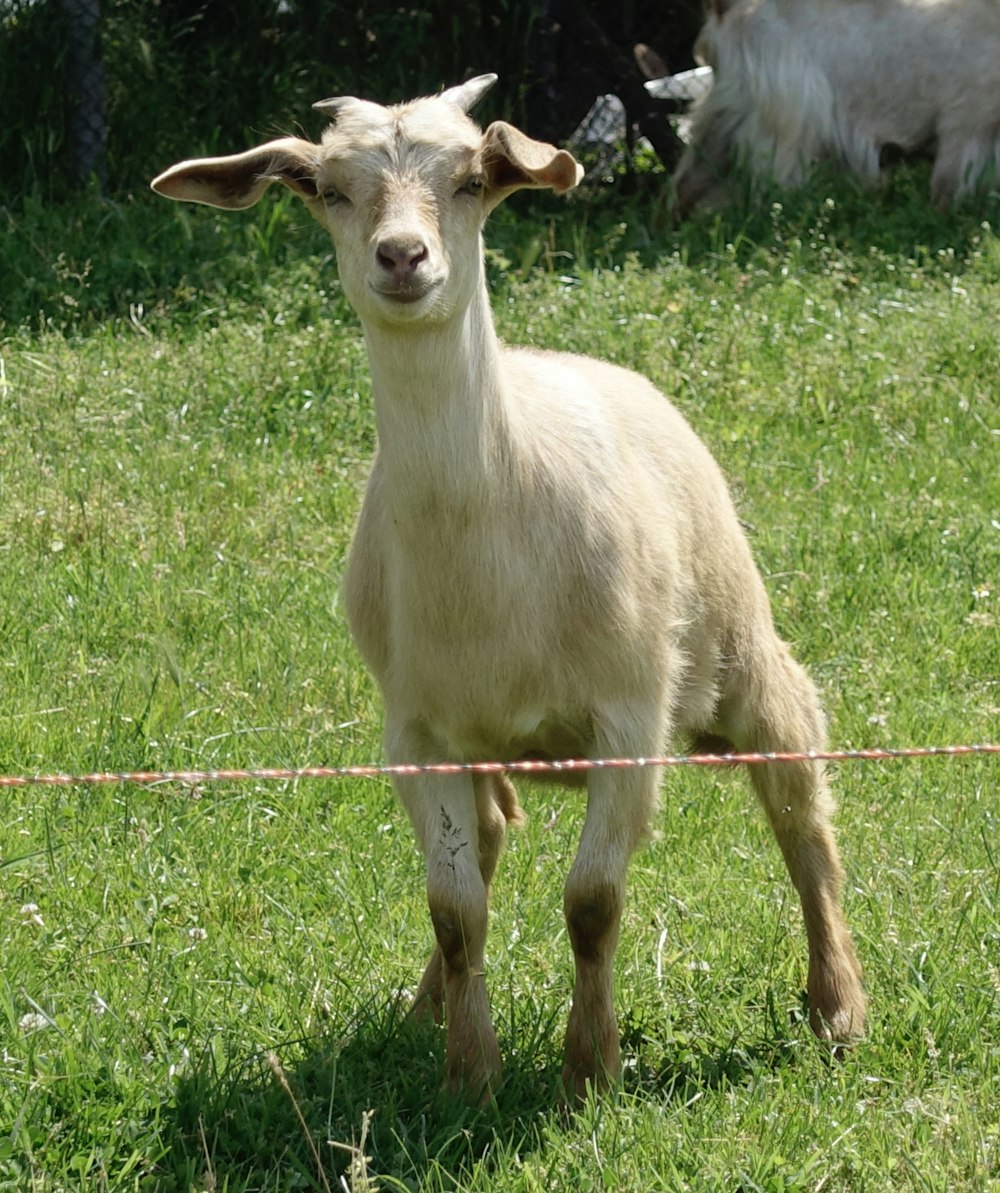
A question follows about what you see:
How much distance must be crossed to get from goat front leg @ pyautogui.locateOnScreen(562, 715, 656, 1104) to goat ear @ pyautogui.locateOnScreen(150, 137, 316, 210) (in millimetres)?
1376

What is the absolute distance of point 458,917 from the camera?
3.91 m

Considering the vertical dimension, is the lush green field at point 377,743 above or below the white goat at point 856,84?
below

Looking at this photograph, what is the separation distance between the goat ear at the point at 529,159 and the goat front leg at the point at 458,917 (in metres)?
1.20

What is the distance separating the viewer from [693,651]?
174 inches

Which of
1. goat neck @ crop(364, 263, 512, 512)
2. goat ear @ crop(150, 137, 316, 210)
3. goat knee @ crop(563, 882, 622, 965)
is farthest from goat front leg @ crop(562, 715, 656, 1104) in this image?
goat ear @ crop(150, 137, 316, 210)

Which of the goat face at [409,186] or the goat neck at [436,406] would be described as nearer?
the goat face at [409,186]

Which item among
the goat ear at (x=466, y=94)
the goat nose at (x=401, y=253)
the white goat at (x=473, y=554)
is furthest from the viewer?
the goat ear at (x=466, y=94)

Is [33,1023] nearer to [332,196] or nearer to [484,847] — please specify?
[484,847]

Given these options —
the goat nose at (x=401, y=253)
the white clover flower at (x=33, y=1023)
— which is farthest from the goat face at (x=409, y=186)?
the white clover flower at (x=33, y=1023)

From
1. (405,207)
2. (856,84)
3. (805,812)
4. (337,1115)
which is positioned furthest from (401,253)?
(856,84)

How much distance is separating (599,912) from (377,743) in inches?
67.9

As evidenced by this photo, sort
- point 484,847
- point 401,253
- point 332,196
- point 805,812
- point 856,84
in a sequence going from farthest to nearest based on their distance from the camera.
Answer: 1. point 856,84
2. point 805,812
3. point 484,847
4. point 332,196
5. point 401,253

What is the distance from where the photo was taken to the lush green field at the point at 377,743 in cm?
371

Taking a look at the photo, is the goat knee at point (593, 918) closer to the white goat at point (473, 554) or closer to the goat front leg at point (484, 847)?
the white goat at point (473, 554)
